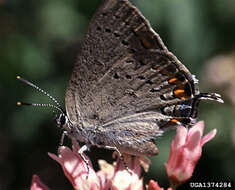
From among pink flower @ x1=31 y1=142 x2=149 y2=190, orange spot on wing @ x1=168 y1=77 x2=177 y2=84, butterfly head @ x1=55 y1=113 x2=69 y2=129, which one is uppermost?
orange spot on wing @ x1=168 y1=77 x2=177 y2=84

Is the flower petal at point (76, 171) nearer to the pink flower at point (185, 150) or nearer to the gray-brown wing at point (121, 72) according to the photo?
the gray-brown wing at point (121, 72)

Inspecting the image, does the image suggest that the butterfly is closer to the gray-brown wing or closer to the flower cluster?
the gray-brown wing

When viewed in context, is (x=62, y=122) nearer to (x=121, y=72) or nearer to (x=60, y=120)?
(x=60, y=120)

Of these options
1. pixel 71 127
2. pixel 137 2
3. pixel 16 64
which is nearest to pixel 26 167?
pixel 16 64

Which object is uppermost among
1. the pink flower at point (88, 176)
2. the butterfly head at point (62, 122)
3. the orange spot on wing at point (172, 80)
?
the orange spot on wing at point (172, 80)

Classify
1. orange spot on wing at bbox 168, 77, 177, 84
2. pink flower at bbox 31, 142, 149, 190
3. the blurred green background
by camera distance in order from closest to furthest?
pink flower at bbox 31, 142, 149, 190, orange spot on wing at bbox 168, 77, 177, 84, the blurred green background

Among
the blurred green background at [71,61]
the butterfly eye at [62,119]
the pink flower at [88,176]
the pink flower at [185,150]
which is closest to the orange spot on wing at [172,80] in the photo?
the pink flower at [185,150]

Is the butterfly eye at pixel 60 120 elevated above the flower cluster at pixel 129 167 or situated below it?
above

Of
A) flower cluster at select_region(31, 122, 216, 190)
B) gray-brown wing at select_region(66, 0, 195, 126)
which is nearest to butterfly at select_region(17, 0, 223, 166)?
gray-brown wing at select_region(66, 0, 195, 126)

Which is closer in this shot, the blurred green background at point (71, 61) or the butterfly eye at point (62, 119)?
→ the butterfly eye at point (62, 119)
